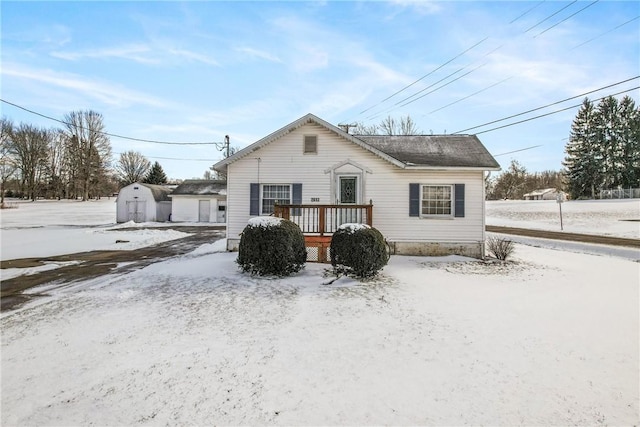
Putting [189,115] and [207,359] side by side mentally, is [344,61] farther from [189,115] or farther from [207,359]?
[207,359]

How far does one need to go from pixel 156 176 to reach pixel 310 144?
137 feet

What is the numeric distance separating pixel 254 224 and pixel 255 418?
5.51 metres

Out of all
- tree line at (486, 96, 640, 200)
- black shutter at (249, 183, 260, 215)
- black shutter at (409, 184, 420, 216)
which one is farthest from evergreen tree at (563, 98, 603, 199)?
black shutter at (249, 183, 260, 215)

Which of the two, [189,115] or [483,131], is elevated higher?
[189,115]

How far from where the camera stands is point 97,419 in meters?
2.80

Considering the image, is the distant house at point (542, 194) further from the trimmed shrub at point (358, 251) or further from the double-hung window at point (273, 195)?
the trimmed shrub at point (358, 251)

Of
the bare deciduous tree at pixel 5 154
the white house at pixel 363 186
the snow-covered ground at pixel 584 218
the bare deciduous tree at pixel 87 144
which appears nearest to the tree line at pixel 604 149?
the snow-covered ground at pixel 584 218

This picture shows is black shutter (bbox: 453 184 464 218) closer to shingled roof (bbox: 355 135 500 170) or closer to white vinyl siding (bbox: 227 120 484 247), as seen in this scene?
white vinyl siding (bbox: 227 120 484 247)

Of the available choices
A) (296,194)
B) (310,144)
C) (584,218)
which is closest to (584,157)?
(584,218)

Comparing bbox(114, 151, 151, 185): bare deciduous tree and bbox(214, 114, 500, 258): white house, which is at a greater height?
bbox(114, 151, 151, 185): bare deciduous tree

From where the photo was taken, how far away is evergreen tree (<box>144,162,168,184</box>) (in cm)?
4562

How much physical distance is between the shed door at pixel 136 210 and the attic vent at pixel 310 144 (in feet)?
76.2

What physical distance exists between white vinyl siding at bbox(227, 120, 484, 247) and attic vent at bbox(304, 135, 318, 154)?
15 centimetres

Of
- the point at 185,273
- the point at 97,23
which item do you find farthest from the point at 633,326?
the point at 97,23
